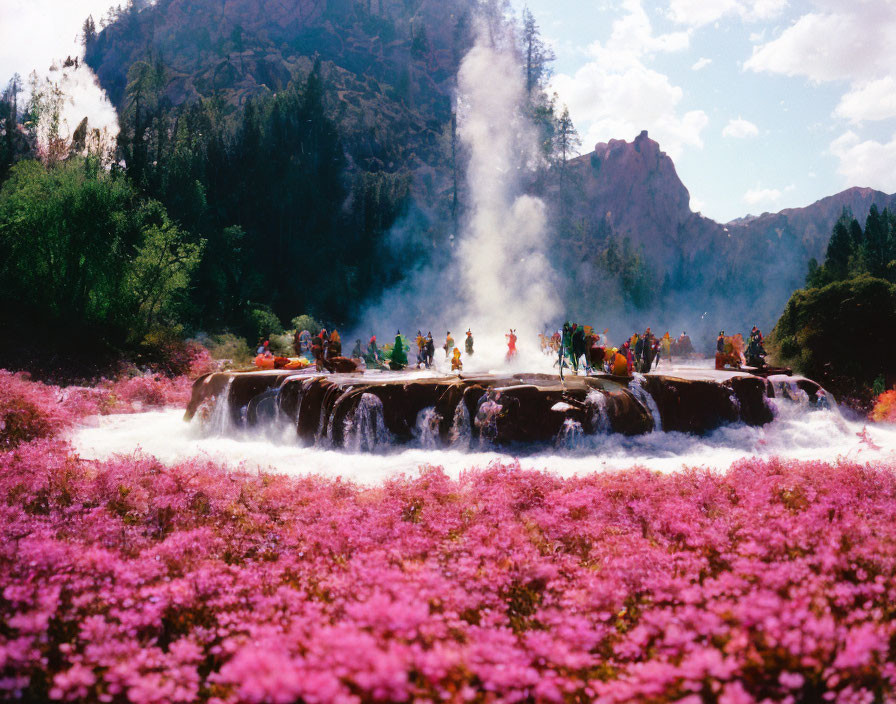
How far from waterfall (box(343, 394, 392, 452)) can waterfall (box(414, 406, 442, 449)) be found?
2.36 ft

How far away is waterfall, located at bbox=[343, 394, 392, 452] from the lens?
13.4 m

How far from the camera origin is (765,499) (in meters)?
7.75

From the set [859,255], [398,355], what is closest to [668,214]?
[859,255]

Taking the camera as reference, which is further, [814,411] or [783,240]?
[783,240]

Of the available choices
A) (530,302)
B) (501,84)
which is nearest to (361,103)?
(501,84)

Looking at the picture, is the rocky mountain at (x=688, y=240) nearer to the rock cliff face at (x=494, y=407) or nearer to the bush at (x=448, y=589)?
the rock cliff face at (x=494, y=407)

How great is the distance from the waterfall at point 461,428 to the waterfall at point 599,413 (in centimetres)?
282

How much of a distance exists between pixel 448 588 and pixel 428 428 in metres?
8.80

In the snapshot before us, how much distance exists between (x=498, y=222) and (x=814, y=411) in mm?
56924

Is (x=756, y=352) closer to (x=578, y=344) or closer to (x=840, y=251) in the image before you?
(x=578, y=344)

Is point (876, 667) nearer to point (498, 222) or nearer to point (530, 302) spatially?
point (530, 302)

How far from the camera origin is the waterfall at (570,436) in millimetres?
12672

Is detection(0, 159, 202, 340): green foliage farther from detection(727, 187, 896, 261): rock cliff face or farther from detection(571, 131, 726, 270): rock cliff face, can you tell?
detection(727, 187, 896, 261): rock cliff face

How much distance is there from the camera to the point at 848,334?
21.2m
